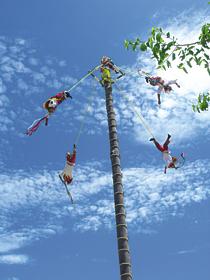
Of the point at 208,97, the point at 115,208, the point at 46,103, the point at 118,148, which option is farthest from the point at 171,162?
the point at 208,97

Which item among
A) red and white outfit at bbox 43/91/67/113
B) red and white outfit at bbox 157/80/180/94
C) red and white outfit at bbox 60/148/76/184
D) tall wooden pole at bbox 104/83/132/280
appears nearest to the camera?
tall wooden pole at bbox 104/83/132/280

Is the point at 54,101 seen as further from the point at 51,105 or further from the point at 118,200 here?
the point at 118,200

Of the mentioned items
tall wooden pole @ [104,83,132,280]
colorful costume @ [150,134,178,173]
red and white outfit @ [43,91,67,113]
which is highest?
red and white outfit @ [43,91,67,113]

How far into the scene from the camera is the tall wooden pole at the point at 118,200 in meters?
10.5

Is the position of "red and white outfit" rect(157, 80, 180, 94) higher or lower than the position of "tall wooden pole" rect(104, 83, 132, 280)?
higher

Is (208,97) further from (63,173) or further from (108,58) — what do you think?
(108,58)

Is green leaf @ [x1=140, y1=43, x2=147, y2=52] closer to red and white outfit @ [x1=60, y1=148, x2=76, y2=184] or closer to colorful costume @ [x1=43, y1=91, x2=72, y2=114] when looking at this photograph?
red and white outfit @ [x1=60, y1=148, x2=76, y2=184]

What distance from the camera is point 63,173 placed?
13.9 metres

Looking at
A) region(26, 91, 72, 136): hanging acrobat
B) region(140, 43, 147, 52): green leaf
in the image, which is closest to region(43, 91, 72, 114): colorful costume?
region(26, 91, 72, 136): hanging acrobat

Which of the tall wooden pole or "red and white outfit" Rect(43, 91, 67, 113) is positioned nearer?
the tall wooden pole

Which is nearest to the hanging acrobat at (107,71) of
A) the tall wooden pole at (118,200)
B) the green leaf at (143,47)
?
the tall wooden pole at (118,200)

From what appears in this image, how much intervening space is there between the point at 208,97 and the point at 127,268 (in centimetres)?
459

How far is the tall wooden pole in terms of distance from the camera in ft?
34.6

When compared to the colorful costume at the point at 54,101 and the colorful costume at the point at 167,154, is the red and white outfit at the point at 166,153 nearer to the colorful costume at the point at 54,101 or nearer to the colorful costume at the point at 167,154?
the colorful costume at the point at 167,154
